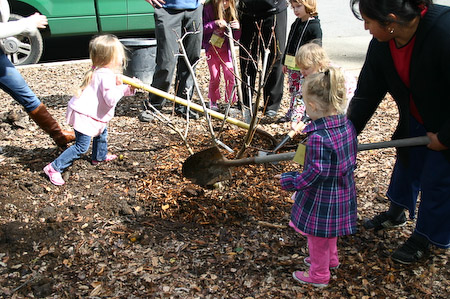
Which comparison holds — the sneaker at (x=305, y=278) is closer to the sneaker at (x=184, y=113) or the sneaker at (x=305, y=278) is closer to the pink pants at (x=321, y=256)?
the pink pants at (x=321, y=256)

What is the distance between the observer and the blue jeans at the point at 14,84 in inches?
152

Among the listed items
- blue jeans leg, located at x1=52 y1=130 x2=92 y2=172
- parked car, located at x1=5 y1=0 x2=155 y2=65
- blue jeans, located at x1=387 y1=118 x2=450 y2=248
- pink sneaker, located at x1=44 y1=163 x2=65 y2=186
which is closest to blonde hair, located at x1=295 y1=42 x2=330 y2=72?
blue jeans, located at x1=387 y1=118 x2=450 y2=248

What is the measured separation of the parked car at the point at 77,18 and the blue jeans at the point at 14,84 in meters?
3.06

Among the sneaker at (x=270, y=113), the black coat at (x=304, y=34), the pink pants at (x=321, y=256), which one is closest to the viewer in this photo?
the pink pants at (x=321, y=256)

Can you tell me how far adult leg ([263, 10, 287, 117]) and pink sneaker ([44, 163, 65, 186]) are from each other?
2.24 metres

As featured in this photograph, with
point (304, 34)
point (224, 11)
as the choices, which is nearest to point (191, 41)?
point (224, 11)

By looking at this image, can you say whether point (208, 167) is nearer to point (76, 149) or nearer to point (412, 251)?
point (76, 149)

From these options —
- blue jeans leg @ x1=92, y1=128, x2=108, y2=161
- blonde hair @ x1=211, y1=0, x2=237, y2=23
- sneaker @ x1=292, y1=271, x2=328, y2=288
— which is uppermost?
blonde hair @ x1=211, y1=0, x2=237, y2=23

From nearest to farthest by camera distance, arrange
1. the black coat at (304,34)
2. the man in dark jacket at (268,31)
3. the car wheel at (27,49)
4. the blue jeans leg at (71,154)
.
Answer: the blue jeans leg at (71,154), the black coat at (304,34), the man in dark jacket at (268,31), the car wheel at (27,49)

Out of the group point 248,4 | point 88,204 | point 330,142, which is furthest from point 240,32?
point 330,142

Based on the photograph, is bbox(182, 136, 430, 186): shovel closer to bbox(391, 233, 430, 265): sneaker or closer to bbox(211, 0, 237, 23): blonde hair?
bbox(391, 233, 430, 265): sneaker

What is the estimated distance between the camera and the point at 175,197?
3447 millimetres

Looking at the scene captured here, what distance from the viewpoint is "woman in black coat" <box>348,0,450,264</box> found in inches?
88.6

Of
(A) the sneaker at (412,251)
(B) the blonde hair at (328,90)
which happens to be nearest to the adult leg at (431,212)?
(A) the sneaker at (412,251)
